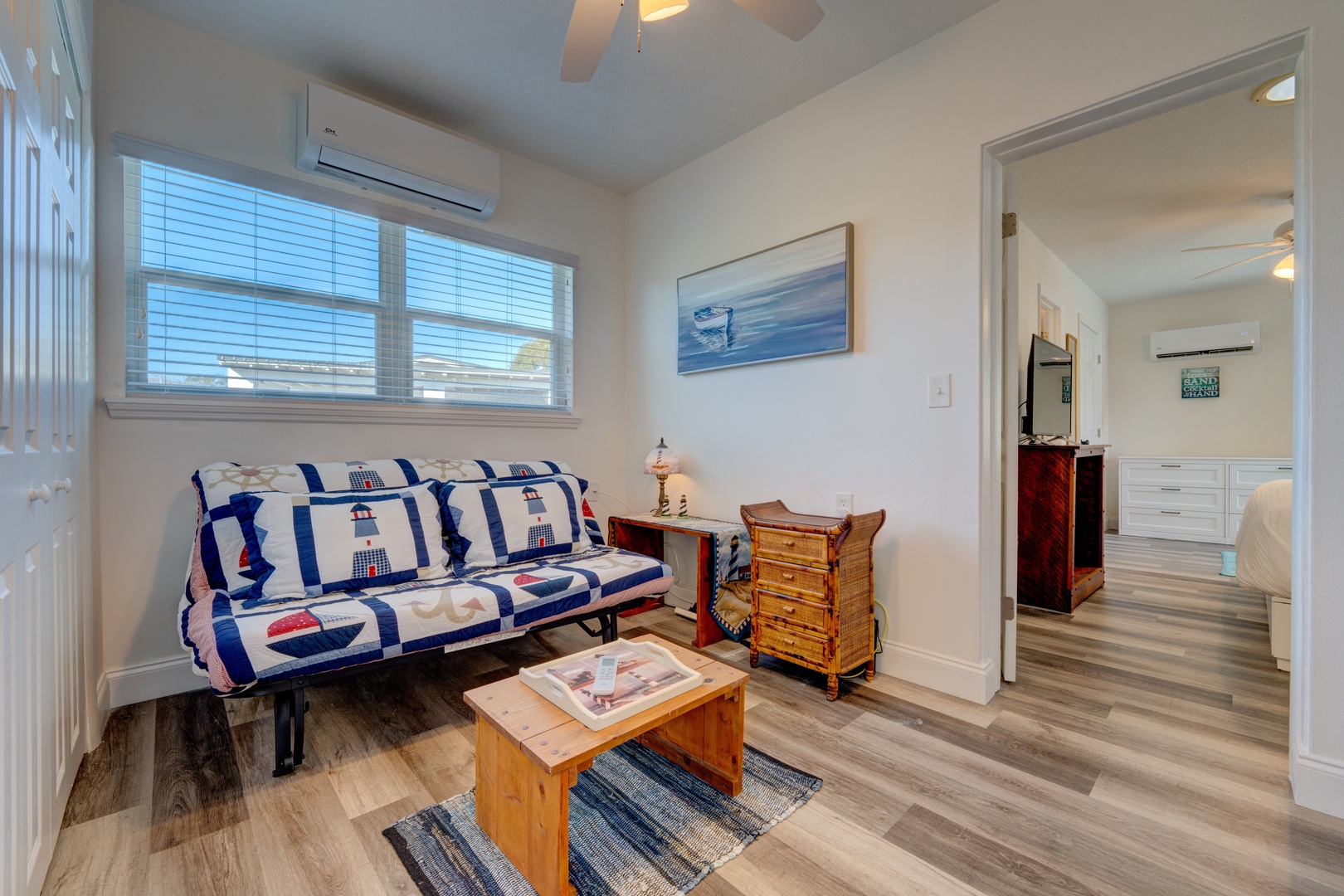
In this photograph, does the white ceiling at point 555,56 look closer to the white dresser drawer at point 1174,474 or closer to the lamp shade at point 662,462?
the lamp shade at point 662,462

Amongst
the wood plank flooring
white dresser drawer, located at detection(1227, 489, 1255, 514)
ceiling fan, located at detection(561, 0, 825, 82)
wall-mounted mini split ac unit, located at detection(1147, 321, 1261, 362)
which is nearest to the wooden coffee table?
the wood plank flooring

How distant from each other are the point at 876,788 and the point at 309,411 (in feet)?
8.54

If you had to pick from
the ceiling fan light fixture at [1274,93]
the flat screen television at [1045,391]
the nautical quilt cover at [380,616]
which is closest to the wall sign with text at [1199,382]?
the flat screen television at [1045,391]

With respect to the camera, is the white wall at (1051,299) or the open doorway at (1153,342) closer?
the open doorway at (1153,342)

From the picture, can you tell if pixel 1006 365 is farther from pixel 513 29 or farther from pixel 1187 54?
pixel 513 29

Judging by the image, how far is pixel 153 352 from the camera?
218 centimetres

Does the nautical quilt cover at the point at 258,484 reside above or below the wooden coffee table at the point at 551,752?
above

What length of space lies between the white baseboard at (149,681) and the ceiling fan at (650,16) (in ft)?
8.60

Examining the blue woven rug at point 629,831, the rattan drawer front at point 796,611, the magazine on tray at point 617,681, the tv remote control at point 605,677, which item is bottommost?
the blue woven rug at point 629,831

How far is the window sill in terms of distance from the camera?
2.14m

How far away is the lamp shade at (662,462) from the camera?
320 centimetres

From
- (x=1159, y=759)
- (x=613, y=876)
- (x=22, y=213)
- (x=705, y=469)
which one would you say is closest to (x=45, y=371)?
(x=22, y=213)

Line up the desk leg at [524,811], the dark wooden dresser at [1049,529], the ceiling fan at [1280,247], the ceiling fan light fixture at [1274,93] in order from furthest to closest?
the ceiling fan at [1280,247], the dark wooden dresser at [1049,529], the ceiling fan light fixture at [1274,93], the desk leg at [524,811]

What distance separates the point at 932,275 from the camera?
2230 mm
